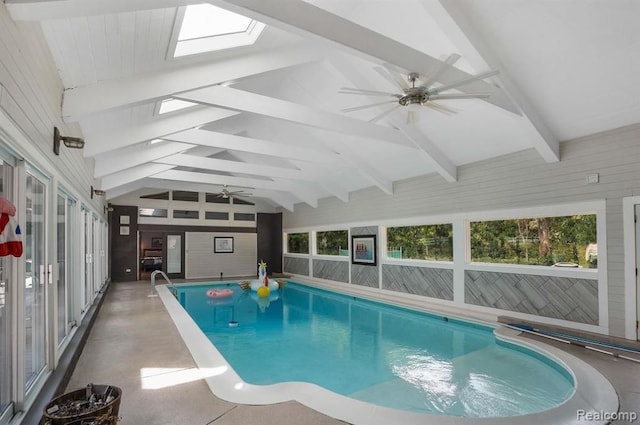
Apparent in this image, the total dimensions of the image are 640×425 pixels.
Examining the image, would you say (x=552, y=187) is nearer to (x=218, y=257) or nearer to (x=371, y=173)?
(x=371, y=173)

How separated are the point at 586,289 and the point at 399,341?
2.94 metres

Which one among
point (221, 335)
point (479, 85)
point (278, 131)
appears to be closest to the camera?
point (479, 85)

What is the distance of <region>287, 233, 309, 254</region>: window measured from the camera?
1391 cm

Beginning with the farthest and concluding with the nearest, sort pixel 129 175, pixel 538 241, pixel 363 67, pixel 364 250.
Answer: pixel 364 250 → pixel 129 175 → pixel 538 241 → pixel 363 67

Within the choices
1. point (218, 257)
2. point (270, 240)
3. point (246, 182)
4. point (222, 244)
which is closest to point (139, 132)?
point (246, 182)

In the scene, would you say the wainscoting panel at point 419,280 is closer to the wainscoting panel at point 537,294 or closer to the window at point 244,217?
the wainscoting panel at point 537,294

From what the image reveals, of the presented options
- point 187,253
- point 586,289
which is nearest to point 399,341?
point 586,289

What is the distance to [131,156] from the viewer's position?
7625 mm

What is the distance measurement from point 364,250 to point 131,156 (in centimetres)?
637

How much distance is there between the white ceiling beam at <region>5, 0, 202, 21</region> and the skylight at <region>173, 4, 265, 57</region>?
1277 millimetres

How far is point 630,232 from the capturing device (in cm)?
487

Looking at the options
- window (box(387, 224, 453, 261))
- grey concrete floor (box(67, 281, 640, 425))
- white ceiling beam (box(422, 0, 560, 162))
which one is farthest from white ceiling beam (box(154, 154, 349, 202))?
white ceiling beam (box(422, 0, 560, 162))

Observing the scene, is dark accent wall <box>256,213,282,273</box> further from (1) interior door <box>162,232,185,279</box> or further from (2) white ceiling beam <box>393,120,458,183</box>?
(2) white ceiling beam <box>393,120,458,183</box>

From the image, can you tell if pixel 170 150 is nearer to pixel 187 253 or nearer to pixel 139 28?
pixel 139 28
